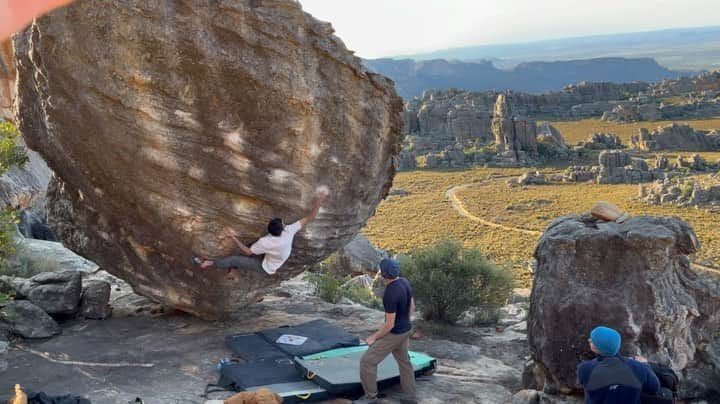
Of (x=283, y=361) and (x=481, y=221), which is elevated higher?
(x=283, y=361)

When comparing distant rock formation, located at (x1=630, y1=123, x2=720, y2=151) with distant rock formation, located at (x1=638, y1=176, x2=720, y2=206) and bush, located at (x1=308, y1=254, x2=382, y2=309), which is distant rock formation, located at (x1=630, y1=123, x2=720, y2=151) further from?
bush, located at (x1=308, y1=254, x2=382, y2=309)

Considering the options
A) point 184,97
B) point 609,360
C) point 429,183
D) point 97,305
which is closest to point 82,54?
point 184,97

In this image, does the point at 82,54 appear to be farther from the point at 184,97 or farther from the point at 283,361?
the point at 283,361

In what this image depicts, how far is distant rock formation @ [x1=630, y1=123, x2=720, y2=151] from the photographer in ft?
214

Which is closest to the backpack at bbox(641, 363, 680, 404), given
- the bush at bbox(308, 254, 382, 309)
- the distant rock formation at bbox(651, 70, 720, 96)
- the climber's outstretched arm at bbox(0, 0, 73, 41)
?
the climber's outstretched arm at bbox(0, 0, 73, 41)

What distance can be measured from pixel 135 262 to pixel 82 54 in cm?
363

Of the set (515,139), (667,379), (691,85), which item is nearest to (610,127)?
(515,139)

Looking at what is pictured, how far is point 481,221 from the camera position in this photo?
4038cm

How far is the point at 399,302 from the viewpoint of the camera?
322 inches

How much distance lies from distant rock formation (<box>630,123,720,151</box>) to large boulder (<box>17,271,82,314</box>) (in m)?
63.0

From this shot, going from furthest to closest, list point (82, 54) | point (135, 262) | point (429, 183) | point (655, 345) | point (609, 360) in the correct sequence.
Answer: point (429, 183) < point (135, 262) < point (82, 54) < point (655, 345) < point (609, 360)

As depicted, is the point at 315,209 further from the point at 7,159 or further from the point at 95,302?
the point at 7,159

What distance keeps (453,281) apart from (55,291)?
24.2 feet

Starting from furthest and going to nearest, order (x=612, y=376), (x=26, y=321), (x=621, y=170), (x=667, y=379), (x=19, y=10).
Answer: (x=621, y=170) → (x=26, y=321) → (x=19, y=10) → (x=667, y=379) → (x=612, y=376)
